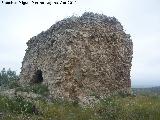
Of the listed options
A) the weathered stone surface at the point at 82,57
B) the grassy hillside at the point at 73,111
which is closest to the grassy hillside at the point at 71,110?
the grassy hillside at the point at 73,111

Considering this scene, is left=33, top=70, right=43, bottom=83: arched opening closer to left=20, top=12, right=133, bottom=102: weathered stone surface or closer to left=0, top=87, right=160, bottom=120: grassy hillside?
left=20, top=12, right=133, bottom=102: weathered stone surface

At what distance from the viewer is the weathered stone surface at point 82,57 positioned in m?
23.5

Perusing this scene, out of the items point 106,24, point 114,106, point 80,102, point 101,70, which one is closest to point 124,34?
point 106,24

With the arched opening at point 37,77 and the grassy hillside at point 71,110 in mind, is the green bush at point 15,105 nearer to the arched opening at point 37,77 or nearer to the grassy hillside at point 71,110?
the grassy hillside at point 71,110

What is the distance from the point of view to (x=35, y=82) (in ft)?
91.8

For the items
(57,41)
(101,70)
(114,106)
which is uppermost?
(57,41)

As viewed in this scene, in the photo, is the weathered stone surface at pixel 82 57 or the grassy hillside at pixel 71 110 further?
the weathered stone surface at pixel 82 57

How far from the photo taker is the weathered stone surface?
926 inches

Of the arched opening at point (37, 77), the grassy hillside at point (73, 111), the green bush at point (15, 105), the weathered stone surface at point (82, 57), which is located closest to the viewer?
the grassy hillside at point (73, 111)

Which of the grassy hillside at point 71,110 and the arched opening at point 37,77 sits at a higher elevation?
the arched opening at point 37,77

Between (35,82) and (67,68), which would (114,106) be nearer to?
(67,68)

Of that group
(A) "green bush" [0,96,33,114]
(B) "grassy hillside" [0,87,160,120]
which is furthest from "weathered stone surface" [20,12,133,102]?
(A) "green bush" [0,96,33,114]

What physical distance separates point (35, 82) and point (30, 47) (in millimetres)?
2977

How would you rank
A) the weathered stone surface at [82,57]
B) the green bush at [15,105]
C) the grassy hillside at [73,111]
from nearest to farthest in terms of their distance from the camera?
the grassy hillside at [73,111] → the green bush at [15,105] → the weathered stone surface at [82,57]
